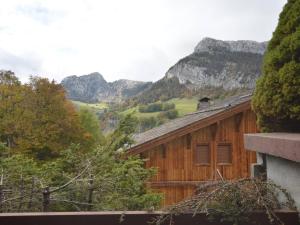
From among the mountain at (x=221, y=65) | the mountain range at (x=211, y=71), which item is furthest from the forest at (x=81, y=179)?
the mountain at (x=221, y=65)

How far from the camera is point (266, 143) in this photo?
7.29 ft

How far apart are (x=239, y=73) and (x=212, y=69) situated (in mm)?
8307

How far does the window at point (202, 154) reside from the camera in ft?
54.3

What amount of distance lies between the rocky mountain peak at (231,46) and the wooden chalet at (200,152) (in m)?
65.4

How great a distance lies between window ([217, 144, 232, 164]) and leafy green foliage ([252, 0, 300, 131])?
14.0m

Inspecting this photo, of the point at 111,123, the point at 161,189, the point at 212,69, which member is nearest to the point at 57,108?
the point at 161,189

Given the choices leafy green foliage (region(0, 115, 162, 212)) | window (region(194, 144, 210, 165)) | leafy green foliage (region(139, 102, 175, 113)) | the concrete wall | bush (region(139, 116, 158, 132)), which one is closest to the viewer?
the concrete wall

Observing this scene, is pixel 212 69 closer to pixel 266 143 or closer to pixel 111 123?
pixel 111 123

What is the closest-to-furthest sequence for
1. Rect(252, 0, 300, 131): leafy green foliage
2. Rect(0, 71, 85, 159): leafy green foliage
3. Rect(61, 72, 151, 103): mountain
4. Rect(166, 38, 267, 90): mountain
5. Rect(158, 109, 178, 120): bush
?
1. Rect(252, 0, 300, 131): leafy green foliage
2. Rect(0, 71, 85, 159): leafy green foliage
3. Rect(158, 109, 178, 120): bush
4. Rect(166, 38, 267, 90): mountain
5. Rect(61, 72, 151, 103): mountain

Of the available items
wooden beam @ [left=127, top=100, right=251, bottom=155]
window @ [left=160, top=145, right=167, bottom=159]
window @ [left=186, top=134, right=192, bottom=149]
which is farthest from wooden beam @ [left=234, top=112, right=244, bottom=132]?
window @ [left=160, top=145, right=167, bottom=159]

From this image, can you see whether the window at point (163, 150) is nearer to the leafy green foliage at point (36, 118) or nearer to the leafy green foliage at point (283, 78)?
the leafy green foliage at point (36, 118)

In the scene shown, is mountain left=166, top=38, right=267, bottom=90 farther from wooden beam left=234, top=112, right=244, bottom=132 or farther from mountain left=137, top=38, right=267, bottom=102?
wooden beam left=234, top=112, right=244, bottom=132

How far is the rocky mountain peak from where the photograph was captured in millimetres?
81938

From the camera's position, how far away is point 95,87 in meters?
128
